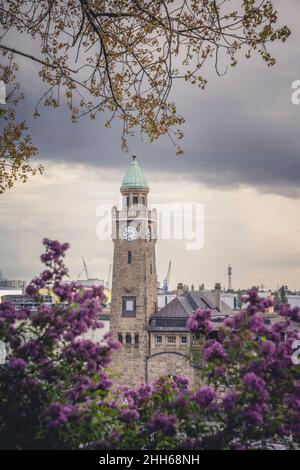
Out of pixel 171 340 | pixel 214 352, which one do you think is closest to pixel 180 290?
pixel 171 340

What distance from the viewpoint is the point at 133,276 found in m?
61.3

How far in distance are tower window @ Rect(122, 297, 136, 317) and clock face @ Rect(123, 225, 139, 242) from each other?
5.44 m

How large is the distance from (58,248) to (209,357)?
7.51ft

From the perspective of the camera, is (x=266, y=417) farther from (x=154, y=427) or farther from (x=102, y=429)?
(x=102, y=429)

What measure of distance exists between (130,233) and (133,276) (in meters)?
4.13

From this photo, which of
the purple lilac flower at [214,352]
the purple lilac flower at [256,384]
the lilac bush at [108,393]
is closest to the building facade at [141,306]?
the lilac bush at [108,393]

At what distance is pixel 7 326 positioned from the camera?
8359 millimetres

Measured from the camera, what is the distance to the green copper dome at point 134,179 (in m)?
64.2

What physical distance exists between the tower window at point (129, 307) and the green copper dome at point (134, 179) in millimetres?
10512

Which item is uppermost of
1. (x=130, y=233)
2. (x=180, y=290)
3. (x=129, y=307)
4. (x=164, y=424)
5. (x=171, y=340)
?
(x=130, y=233)

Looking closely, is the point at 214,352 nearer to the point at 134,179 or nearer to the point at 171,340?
the point at 171,340

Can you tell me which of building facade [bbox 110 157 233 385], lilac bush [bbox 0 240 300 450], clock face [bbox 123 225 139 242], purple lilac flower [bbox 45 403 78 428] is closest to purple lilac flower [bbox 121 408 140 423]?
lilac bush [bbox 0 240 300 450]
